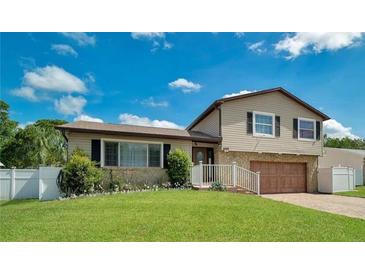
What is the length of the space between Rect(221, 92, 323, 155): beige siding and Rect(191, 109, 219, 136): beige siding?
0.63m

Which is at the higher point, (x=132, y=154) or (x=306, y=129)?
(x=306, y=129)

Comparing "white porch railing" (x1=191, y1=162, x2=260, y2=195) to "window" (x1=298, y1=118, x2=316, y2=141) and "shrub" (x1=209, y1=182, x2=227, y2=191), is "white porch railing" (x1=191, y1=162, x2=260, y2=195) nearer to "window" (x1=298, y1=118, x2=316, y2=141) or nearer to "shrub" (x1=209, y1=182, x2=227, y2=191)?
"shrub" (x1=209, y1=182, x2=227, y2=191)

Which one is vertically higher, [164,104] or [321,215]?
[164,104]

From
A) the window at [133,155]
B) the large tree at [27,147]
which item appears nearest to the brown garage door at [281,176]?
the window at [133,155]

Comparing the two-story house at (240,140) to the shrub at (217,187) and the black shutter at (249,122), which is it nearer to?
the black shutter at (249,122)

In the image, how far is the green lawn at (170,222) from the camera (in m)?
6.31

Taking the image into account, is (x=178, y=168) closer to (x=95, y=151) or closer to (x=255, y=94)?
(x=95, y=151)

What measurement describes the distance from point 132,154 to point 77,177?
303 cm

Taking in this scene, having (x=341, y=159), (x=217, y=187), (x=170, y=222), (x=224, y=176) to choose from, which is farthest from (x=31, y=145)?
(x=341, y=159)

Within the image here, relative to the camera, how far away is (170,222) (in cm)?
725
